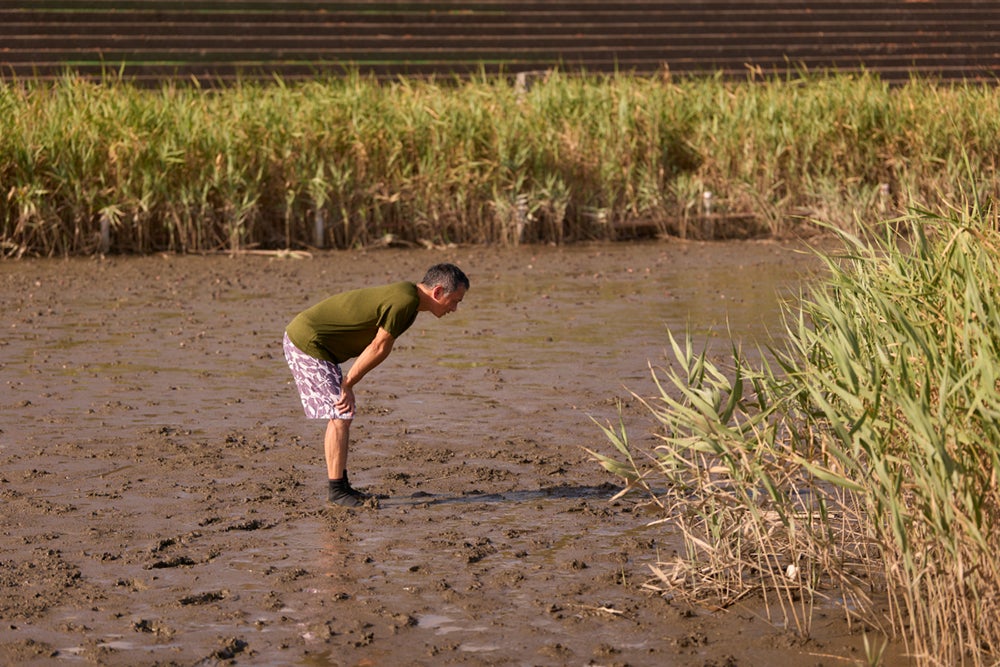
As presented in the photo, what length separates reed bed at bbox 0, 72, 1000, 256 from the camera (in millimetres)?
15047

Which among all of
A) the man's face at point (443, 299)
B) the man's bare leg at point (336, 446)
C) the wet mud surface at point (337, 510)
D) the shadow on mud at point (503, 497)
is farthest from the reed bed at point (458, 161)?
the man's face at point (443, 299)

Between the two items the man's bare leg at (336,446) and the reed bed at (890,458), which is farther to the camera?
the man's bare leg at (336,446)

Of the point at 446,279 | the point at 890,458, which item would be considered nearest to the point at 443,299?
the point at 446,279

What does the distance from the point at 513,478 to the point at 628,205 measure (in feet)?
33.3

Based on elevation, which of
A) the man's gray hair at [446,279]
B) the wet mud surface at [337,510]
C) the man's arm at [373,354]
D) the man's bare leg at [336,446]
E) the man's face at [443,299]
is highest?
the man's gray hair at [446,279]

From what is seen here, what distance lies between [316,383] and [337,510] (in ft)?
1.86

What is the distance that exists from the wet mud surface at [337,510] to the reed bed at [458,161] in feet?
7.65

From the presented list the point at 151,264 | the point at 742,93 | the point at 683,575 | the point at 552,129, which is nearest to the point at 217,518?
the point at 683,575

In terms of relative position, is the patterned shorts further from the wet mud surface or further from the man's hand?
the wet mud surface

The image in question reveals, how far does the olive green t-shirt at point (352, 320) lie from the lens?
21.1 feet

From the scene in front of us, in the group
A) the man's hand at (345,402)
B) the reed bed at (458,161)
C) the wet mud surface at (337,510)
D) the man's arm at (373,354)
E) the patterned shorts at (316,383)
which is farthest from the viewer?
the reed bed at (458,161)

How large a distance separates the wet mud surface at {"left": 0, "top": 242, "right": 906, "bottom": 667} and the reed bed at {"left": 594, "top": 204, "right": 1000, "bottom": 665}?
0.66ft

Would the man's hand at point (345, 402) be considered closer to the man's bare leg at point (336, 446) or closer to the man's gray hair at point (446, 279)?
the man's bare leg at point (336, 446)

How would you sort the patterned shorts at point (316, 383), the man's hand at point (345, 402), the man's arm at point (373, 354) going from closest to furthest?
the man's arm at point (373, 354)
the man's hand at point (345, 402)
the patterned shorts at point (316, 383)
